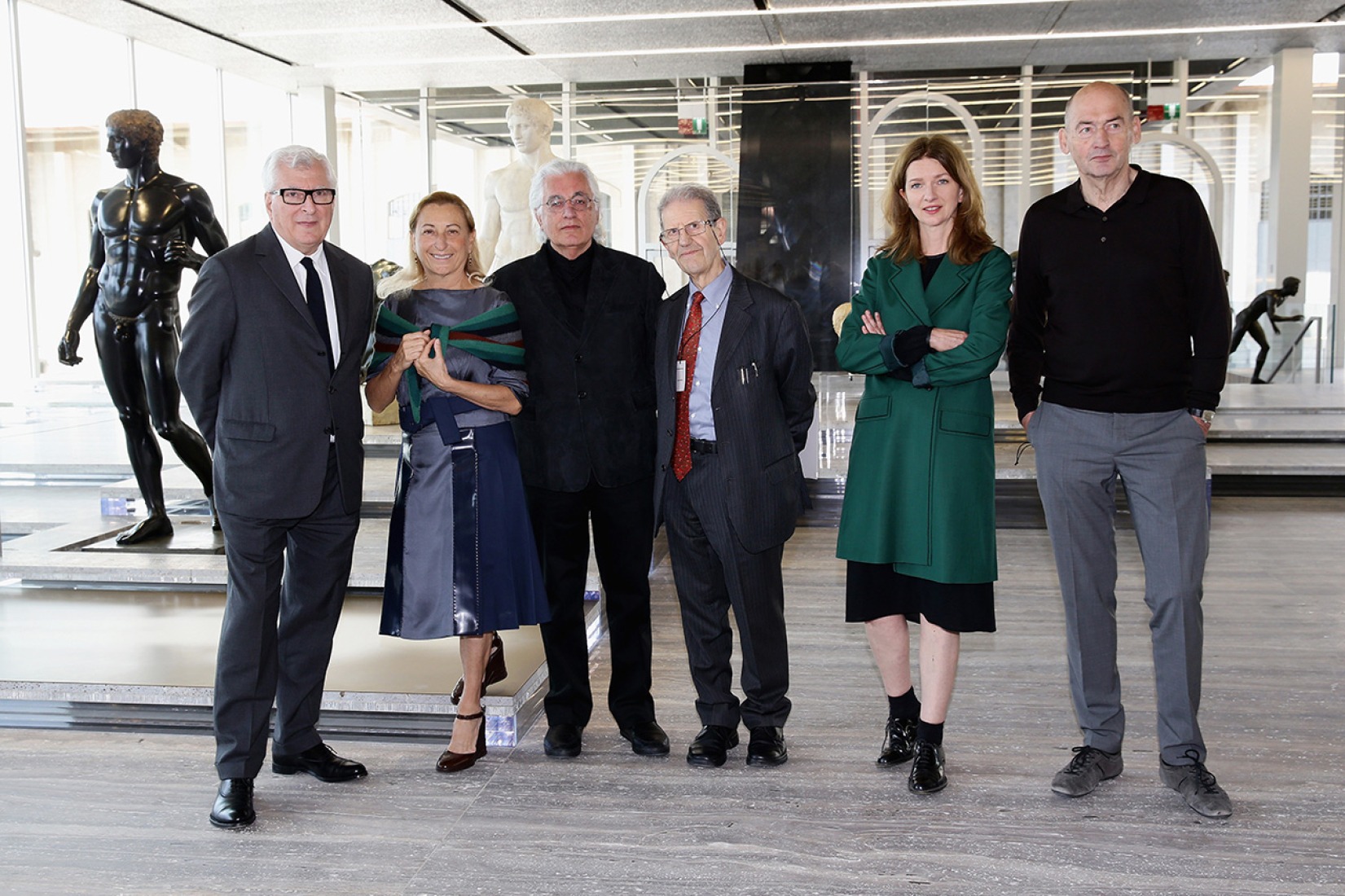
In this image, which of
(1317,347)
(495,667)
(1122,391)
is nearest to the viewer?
(1122,391)

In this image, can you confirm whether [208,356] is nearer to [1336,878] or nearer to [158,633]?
[158,633]

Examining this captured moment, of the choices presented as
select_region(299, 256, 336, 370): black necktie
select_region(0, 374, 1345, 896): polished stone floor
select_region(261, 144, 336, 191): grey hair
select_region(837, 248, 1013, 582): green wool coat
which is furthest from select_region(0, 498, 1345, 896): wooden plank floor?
select_region(261, 144, 336, 191): grey hair

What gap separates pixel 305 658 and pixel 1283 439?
320 inches

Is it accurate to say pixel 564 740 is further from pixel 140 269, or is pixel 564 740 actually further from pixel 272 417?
pixel 140 269

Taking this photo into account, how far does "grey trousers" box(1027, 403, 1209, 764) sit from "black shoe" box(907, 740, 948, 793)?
379 mm

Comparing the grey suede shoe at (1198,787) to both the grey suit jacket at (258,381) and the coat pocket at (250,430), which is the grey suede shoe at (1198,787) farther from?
the coat pocket at (250,430)

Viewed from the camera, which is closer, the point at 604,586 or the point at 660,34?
the point at 604,586

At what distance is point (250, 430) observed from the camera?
2740mm

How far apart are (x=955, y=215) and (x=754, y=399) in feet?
2.17

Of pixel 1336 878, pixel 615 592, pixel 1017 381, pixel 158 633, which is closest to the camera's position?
pixel 1336 878

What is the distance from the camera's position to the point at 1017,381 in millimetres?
2938

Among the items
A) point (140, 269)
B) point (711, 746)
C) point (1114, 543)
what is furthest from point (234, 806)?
point (140, 269)

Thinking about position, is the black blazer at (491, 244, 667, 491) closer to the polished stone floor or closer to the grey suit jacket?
the grey suit jacket

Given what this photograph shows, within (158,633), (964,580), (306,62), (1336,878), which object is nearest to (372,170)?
(306,62)
